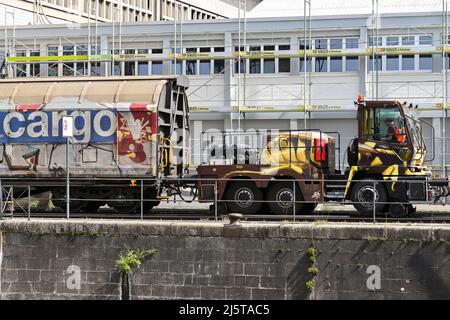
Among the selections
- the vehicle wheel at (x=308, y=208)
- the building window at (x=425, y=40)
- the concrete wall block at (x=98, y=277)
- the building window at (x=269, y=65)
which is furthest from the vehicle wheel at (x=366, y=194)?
the building window at (x=269, y=65)

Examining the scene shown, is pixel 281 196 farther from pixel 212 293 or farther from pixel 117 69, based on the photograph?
pixel 117 69

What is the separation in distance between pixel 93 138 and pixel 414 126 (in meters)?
8.00

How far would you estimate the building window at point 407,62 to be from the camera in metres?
30.2

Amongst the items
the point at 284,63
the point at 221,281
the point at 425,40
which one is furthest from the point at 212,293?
the point at 425,40

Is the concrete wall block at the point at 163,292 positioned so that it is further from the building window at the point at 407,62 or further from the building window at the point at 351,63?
the building window at the point at 407,62

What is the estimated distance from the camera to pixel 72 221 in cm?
1455

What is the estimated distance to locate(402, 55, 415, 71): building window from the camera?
99.2 ft

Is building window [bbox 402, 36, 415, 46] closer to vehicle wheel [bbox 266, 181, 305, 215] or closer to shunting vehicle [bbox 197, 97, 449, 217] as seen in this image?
shunting vehicle [bbox 197, 97, 449, 217]

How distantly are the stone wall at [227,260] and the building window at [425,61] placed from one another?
713 inches

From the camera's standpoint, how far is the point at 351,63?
30.7 meters

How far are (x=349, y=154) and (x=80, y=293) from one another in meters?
7.70

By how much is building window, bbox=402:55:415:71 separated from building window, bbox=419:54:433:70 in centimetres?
33
